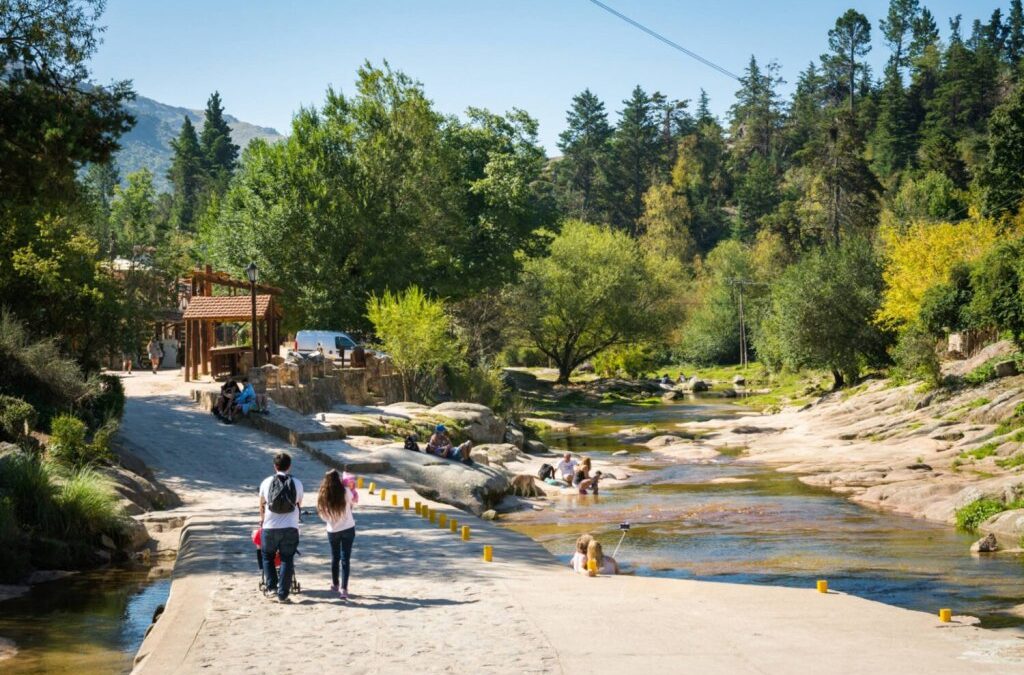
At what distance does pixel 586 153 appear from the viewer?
462 ft

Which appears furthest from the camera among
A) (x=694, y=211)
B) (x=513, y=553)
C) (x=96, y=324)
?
(x=694, y=211)

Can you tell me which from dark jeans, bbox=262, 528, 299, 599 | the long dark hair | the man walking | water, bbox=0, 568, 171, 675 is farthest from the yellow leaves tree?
the man walking

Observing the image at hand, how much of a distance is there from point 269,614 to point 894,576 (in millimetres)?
12258

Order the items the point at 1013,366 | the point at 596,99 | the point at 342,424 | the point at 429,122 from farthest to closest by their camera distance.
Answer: the point at 596,99 < the point at 429,122 < the point at 1013,366 < the point at 342,424

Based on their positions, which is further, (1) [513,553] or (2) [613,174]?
(2) [613,174]

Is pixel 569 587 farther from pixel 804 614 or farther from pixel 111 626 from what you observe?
pixel 111 626

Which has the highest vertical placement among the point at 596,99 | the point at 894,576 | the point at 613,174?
the point at 596,99

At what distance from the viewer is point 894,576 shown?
19953 mm

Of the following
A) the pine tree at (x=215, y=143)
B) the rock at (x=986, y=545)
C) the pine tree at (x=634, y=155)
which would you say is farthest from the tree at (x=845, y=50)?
the rock at (x=986, y=545)

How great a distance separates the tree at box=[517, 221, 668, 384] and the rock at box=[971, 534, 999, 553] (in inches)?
1889

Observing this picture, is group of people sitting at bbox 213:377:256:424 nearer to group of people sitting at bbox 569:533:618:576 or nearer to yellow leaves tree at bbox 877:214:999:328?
group of people sitting at bbox 569:533:618:576

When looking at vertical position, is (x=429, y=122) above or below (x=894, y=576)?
above

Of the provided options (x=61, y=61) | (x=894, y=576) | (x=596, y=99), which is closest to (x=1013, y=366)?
(x=894, y=576)

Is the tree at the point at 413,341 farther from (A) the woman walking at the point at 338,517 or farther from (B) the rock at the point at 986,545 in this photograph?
(A) the woman walking at the point at 338,517
